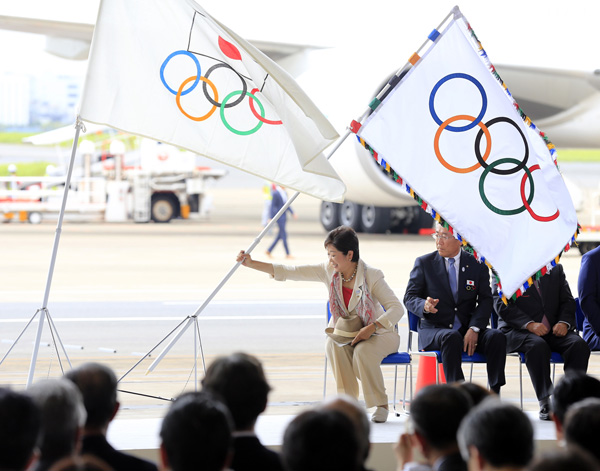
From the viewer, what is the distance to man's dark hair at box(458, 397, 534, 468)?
2.90m

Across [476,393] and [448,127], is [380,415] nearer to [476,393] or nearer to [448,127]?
[448,127]

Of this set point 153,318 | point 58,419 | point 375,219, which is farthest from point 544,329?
point 375,219

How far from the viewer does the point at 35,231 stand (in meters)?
23.9

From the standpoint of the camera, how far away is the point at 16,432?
2.79m

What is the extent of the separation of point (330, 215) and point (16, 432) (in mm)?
20552

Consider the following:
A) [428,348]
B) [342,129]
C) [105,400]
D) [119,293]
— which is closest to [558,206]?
[428,348]

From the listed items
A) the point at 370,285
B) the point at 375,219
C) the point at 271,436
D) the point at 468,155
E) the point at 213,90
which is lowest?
the point at 271,436

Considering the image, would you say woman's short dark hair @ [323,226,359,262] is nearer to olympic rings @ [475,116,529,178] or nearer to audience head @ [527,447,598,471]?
olympic rings @ [475,116,529,178]

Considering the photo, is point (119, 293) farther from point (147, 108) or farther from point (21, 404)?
point (21, 404)

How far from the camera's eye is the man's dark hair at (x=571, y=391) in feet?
11.8

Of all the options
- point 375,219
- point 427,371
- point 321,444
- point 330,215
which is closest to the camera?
point 321,444

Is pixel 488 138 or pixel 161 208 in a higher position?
pixel 161 208

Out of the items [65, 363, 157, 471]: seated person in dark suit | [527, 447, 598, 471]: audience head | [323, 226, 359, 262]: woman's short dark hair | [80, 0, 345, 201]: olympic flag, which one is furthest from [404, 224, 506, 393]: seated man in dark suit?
[527, 447, 598, 471]: audience head

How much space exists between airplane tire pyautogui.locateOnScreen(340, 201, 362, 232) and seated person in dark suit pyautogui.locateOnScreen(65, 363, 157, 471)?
19.4 m
